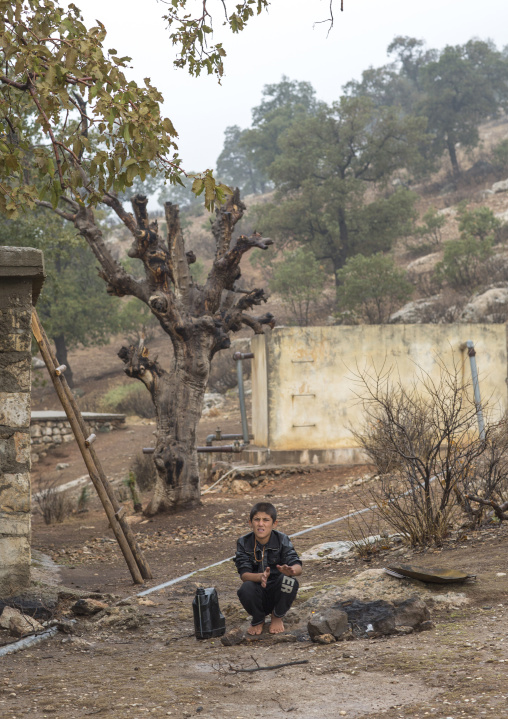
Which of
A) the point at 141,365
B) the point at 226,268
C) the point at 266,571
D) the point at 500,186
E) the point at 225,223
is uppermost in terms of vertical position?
the point at 500,186

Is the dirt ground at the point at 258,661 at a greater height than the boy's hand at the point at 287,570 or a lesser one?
lesser

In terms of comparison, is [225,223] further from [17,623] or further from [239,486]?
[17,623]

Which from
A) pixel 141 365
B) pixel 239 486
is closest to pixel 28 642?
pixel 141 365

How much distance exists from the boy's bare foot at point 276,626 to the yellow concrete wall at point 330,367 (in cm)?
903

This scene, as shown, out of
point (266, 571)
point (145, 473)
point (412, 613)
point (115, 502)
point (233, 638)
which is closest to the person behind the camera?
point (412, 613)

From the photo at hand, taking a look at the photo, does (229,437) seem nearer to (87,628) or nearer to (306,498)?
(306,498)

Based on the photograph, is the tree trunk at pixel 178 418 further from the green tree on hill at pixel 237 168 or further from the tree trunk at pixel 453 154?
the green tree on hill at pixel 237 168

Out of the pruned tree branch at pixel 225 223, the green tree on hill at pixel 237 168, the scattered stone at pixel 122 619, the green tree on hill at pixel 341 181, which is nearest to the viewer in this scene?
the scattered stone at pixel 122 619

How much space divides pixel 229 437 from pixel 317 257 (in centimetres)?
2115

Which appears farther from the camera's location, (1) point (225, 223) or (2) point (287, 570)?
(1) point (225, 223)

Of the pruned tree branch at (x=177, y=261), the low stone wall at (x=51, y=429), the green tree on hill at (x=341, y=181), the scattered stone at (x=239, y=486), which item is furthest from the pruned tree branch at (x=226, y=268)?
the green tree on hill at (x=341, y=181)

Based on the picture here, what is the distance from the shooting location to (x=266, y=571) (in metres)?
4.40

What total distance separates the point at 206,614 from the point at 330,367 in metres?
9.42

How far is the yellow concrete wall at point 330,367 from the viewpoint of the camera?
13492mm
